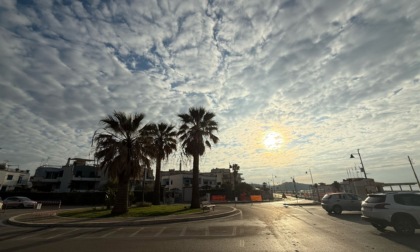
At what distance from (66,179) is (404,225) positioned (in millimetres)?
65775

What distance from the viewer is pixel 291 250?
730 cm

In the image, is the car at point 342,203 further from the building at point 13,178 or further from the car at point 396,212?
the building at point 13,178

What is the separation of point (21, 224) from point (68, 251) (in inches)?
368

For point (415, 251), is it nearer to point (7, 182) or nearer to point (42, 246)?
point (42, 246)

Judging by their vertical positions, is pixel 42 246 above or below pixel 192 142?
below

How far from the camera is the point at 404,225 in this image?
371 inches

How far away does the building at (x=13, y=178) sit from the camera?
57044 millimetres

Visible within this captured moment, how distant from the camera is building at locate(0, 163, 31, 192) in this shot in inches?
2246

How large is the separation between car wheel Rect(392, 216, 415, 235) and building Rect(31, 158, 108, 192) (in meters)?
59.0

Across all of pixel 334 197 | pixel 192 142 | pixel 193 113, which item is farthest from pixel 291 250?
pixel 193 113

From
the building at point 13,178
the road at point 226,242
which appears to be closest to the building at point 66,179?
the building at point 13,178

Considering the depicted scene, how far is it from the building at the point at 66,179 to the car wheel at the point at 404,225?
5899 centimetres

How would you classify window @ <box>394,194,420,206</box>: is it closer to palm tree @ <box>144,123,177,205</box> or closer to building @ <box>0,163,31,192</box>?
palm tree @ <box>144,123,177,205</box>

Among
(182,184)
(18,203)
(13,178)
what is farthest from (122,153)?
(13,178)
